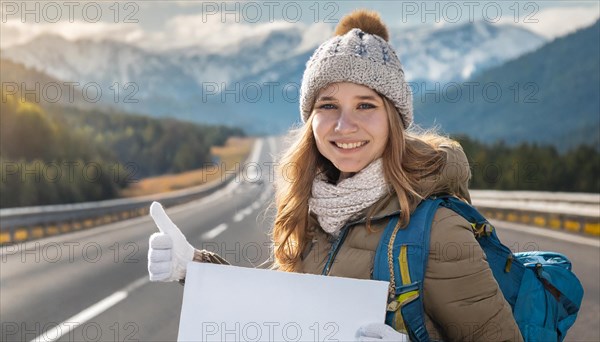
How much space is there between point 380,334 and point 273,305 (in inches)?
16.4

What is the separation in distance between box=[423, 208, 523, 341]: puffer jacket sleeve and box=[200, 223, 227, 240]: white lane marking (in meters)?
13.6

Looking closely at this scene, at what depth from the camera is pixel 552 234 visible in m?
13.9

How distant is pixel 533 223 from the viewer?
56.2 ft

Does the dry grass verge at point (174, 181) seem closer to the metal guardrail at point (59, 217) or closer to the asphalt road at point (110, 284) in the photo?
the metal guardrail at point (59, 217)

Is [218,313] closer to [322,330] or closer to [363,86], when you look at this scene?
[322,330]

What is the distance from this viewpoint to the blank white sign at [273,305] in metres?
2.46

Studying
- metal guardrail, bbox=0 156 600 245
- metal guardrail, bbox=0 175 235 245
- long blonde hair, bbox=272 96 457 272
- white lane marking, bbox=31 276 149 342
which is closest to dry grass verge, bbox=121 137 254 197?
metal guardrail, bbox=0 175 235 245

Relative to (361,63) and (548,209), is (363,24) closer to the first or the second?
Answer: (361,63)

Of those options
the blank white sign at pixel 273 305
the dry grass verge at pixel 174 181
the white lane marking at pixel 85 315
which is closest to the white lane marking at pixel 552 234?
the white lane marking at pixel 85 315

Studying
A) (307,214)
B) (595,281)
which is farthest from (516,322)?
(595,281)

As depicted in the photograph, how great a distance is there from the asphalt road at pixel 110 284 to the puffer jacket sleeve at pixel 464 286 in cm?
135

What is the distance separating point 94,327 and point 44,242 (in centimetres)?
766

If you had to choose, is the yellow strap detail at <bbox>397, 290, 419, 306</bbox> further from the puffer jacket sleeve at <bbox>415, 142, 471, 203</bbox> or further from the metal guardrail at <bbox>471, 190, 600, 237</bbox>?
the metal guardrail at <bbox>471, 190, 600, 237</bbox>

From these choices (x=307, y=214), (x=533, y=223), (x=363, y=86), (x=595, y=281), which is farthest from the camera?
(x=533, y=223)
